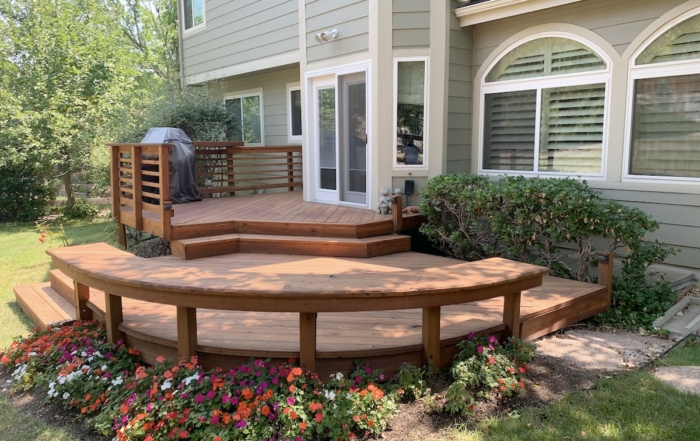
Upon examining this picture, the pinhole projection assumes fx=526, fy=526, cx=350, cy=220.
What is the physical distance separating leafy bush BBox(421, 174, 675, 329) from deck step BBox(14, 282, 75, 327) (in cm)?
374

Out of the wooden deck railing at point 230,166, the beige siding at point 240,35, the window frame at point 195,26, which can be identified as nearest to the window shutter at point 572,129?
the wooden deck railing at point 230,166

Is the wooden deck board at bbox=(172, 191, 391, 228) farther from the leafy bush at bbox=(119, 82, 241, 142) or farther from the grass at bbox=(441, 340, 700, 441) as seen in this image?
the grass at bbox=(441, 340, 700, 441)

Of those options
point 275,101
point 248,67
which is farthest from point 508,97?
point 248,67

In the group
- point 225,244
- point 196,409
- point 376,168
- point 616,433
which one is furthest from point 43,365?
point 376,168

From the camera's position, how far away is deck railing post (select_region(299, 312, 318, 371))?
297 centimetres

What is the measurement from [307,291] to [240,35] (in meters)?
9.23

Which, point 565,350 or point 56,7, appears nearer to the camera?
point 565,350

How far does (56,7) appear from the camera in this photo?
478 inches

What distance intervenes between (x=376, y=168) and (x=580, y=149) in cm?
Answer: 242

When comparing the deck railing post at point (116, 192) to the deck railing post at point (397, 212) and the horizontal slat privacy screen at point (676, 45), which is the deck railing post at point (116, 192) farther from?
the horizontal slat privacy screen at point (676, 45)

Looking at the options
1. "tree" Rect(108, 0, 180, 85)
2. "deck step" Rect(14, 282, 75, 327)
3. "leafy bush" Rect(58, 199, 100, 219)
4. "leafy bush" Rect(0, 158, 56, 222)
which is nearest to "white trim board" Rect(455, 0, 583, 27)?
"deck step" Rect(14, 282, 75, 327)

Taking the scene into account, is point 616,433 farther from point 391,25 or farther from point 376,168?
point 391,25

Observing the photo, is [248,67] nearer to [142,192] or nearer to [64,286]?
[142,192]

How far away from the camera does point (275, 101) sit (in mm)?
10789
